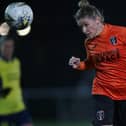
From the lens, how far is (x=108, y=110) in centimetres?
959

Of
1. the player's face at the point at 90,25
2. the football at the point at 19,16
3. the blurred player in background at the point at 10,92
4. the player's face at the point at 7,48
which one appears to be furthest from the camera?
the blurred player in background at the point at 10,92

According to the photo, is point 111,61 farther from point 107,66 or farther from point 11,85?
point 11,85

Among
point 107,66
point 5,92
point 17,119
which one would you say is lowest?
point 17,119

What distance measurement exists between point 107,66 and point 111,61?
0.07m

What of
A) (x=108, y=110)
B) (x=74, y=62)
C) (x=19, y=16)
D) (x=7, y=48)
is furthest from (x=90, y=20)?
(x=7, y=48)

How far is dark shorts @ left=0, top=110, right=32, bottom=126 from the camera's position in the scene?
12617 mm

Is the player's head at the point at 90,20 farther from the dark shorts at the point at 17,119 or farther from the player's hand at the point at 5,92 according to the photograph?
the player's hand at the point at 5,92

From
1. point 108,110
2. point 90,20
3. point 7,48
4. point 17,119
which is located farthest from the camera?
point 17,119

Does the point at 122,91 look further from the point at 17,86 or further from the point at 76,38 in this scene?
the point at 76,38

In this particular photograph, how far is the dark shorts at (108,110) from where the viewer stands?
959cm

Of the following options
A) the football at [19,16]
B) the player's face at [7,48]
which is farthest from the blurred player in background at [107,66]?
the player's face at [7,48]

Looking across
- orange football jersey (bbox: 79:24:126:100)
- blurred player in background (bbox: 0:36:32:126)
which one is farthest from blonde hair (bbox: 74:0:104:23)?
blurred player in background (bbox: 0:36:32:126)

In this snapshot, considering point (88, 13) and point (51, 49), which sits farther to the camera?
point (51, 49)

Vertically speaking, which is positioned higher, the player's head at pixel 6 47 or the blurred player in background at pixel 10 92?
the player's head at pixel 6 47
